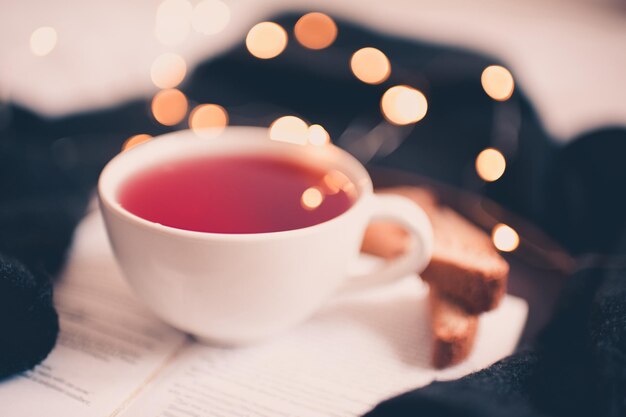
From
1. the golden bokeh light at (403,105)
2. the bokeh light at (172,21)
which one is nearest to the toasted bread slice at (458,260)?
the golden bokeh light at (403,105)

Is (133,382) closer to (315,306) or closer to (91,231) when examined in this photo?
(315,306)

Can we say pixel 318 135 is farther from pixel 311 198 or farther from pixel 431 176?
pixel 311 198

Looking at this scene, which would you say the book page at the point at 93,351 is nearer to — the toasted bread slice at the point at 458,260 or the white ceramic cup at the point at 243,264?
the white ceramic cup at the point at 243,264

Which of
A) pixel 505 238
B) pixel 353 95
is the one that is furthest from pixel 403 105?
pixel 505 238

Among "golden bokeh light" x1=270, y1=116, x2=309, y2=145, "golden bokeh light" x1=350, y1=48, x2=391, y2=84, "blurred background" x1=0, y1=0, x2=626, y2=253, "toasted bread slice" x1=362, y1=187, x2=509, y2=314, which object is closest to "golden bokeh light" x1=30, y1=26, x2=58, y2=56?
"blurred background" x1=0, y1=0, x2=626, y2=253

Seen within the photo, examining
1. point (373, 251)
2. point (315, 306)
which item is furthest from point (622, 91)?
point (315, 306)
